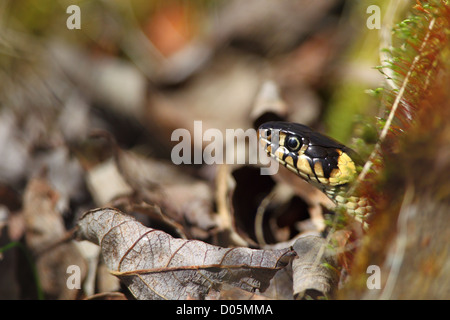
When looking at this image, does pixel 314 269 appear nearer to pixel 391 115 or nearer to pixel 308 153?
pixel 391 115

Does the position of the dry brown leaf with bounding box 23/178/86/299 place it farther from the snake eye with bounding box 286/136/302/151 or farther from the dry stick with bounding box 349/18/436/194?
the dry stick with bounding box 349/18/436/194

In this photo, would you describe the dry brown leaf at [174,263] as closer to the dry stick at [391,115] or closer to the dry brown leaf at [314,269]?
the dry brown leaf at [314,269]

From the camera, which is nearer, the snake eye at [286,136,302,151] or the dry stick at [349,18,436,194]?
the dry stick at [349,18,436,194]

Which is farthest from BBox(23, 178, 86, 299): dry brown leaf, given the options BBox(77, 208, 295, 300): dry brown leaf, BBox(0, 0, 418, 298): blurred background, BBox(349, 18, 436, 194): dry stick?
BBox(349, 18, 436, 194): dry stick

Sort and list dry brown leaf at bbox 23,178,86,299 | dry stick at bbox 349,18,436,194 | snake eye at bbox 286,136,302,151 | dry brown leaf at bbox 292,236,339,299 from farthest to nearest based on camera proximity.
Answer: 1. snake eye at bbox 286,136,302,151
2. dry brown leaf at bbox 23,178,86,299
3. dry stick at bbox 349,18,436,194
4. dry brown leaf at bbox 292,236,339,299

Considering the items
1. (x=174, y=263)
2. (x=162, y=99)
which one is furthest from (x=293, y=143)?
(x=162, y=99)

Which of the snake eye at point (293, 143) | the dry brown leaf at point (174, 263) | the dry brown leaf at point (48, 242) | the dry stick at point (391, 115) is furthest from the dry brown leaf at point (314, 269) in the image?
the dry brown leaf at point (48, 242)

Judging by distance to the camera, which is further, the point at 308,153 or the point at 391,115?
the point at 308,153
